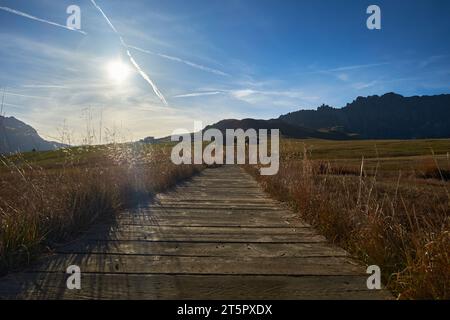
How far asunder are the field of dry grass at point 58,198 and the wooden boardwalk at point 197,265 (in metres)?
0.17

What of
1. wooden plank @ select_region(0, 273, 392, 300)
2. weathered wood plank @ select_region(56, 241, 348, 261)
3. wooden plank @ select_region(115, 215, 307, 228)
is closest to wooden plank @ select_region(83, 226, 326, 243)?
weathered wood plank @ select_region(56, 241, 348, 261)

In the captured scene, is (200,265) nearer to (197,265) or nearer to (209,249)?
(197,265)

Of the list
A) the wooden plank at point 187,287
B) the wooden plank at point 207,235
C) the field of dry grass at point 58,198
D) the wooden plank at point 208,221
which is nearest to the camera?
the wooden plank at point 187,287

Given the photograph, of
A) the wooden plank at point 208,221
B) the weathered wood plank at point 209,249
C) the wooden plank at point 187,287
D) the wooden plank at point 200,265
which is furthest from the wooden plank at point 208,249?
the wooden plank at point 208,221

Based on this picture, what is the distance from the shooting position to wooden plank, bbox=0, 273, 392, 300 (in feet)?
6.61

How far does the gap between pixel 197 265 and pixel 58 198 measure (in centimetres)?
186

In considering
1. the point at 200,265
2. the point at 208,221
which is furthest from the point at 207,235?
the point at 200,265

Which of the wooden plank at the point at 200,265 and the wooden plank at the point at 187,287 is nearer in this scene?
the wooden plank at the point at 187,287

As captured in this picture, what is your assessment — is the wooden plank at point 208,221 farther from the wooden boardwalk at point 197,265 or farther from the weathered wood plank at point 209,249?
the weathered wood plank at point 209,249

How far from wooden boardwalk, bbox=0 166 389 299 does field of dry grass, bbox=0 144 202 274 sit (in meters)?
0.17

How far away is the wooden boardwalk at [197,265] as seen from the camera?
81.5 inches
